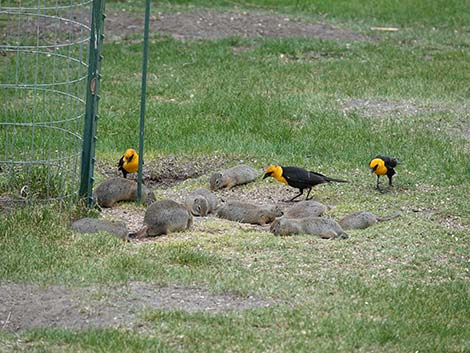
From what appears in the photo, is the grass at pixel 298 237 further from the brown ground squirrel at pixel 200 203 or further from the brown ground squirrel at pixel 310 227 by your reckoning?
the brown ground squirrel at pixel 200 203

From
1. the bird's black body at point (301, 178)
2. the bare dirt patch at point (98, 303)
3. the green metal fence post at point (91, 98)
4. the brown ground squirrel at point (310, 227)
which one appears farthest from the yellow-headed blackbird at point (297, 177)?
the bare dirt patch at point (98, 303)

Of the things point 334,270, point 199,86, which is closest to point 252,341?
point 334,270

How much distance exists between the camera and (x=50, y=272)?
8188mm

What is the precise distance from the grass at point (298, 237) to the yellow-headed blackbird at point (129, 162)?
93 centimetres

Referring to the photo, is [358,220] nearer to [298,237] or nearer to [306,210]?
[306,210]

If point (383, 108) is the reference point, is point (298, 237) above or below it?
above

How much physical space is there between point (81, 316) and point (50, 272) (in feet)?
2.81

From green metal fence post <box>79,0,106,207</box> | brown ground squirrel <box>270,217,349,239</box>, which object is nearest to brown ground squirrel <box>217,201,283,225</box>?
brown ground squirrel <box>270,217,349,239</box>

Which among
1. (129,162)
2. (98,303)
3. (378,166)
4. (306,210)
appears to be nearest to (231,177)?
(129,162)

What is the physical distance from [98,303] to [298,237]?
2328 mm

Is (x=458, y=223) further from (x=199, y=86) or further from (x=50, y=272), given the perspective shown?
(x=199, y=86)

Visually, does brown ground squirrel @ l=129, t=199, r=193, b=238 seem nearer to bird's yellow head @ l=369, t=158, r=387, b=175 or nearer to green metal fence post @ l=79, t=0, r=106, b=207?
green metal fence post @ l=79, t=0, r=106, b=207

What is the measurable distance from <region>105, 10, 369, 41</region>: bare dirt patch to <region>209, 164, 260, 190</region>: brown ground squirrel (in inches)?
296

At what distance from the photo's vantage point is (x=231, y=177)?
10945 mm
